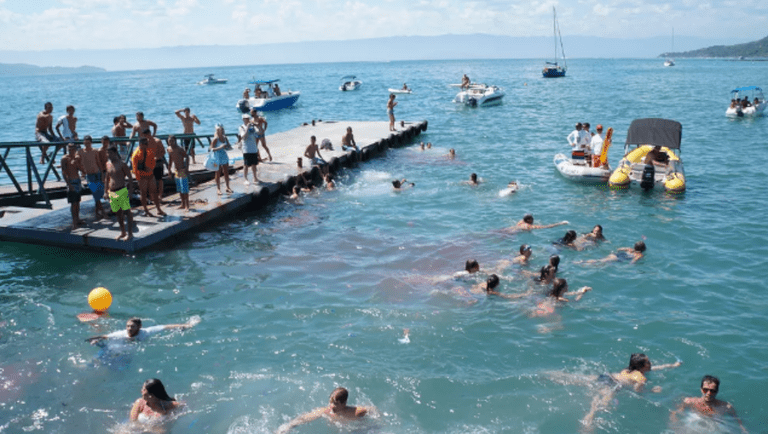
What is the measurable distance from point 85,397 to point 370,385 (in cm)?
426

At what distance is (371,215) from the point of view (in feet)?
56.3

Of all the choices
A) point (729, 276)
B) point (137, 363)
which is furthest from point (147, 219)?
point (729, 276)

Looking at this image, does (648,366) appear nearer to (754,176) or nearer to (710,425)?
(710,425)

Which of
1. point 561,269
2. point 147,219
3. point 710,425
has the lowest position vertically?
point 710,425

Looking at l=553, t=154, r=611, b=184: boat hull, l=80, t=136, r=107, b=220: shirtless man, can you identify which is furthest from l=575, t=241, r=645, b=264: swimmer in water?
l=80, t=136, r=107, b=220: shirtless man

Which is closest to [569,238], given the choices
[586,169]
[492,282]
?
[492,282]

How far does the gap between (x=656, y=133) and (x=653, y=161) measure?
5.06ft

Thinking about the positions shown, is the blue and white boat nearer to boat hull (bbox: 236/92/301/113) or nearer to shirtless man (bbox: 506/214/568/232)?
boat hull (bbox: 236/92/301/113)

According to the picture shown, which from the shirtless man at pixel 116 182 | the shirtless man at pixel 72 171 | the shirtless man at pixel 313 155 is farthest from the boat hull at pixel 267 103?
the shirtless man at pixel 116 182

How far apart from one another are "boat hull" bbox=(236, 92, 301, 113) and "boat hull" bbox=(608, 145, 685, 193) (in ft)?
117

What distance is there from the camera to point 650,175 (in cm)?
1866

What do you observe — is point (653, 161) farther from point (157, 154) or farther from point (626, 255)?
point (157, 154)

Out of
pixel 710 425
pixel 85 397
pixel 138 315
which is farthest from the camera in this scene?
pixel 138 315

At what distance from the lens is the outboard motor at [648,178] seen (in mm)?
18609
